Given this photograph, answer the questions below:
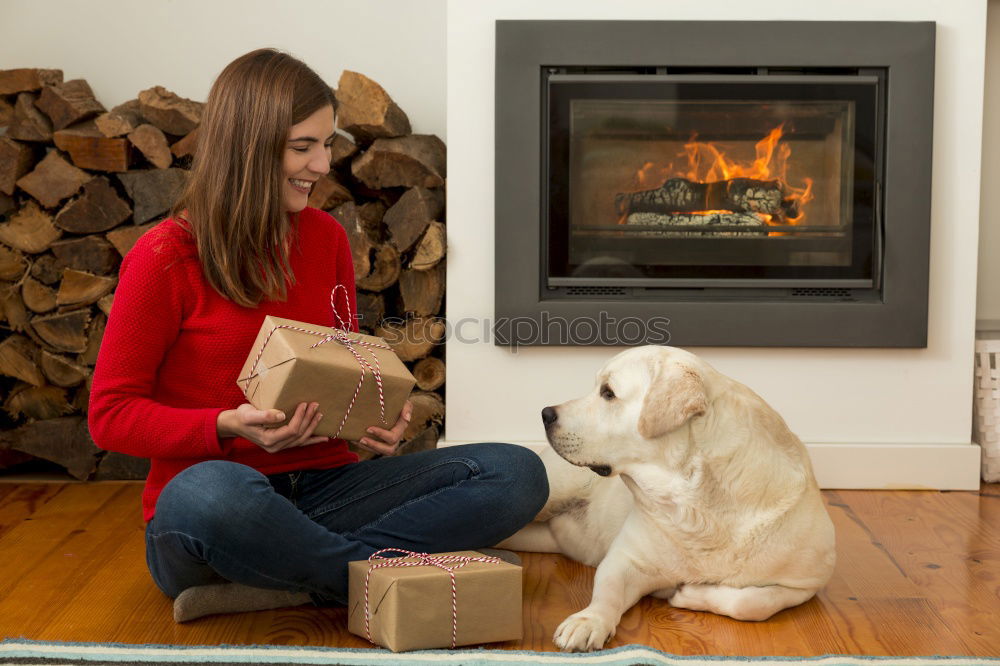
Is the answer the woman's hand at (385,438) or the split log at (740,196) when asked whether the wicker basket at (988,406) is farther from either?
the woman's hand at (385,438)

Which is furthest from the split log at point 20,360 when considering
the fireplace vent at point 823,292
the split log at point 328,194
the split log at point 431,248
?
the fireplace vent at point 823,292

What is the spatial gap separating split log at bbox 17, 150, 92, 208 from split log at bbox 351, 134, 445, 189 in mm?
820

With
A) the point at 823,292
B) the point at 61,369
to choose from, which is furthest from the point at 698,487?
the point at 61,369

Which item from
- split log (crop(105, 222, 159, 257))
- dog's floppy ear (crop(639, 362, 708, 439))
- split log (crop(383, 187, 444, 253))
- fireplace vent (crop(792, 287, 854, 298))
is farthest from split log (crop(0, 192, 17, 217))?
fireplace vent (crop(792, 287, 854, 298))

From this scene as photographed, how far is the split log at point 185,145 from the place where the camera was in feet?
9.64

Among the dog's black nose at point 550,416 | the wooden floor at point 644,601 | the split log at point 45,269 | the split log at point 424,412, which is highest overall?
the split log at point 45,269

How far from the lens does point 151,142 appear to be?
2.93 metres

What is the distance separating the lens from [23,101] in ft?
9.67

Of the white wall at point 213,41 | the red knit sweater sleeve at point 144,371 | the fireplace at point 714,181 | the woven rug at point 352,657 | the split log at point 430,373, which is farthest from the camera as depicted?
the white wall at point 213,41

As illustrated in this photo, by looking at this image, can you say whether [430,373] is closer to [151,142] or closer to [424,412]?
[424,412]

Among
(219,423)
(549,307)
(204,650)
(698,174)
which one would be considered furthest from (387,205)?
(204,650)

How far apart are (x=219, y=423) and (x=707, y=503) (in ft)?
2.85

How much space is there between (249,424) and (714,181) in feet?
5.85

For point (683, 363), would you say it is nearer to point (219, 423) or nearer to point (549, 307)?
point (219, 423)
